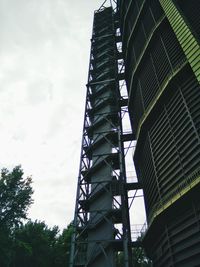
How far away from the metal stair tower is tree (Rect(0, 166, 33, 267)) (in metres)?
8.90

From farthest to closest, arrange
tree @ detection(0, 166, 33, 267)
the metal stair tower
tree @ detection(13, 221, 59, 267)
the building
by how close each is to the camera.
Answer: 1. tree @ detection(13, 221, 59, 267)
2. tree @ detection(0, 166, 33, 267)
3. the metal stair tower
4. the building

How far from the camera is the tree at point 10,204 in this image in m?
23.2

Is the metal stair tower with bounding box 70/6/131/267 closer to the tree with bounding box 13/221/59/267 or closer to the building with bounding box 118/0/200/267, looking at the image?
the building with bounding box 118/0/200/267

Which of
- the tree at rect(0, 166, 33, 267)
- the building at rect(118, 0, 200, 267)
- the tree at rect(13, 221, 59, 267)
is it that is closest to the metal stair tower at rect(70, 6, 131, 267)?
the building at rect(118, 0, 200, 267)

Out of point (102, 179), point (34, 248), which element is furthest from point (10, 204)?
point (102, 179)

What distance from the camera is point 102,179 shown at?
19.5 m

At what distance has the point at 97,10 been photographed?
39156 millimetres

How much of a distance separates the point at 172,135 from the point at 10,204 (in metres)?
19.3

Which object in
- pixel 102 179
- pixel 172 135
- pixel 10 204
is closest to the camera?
pixel 172 135

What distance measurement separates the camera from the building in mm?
9734

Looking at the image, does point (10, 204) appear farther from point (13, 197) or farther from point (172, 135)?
point (172, 135)

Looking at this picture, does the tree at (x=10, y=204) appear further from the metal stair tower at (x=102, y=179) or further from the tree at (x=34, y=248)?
the metal stair tower at (x=102, y=179)

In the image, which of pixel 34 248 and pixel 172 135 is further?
pixel 34 248

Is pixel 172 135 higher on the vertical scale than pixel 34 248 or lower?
lower
